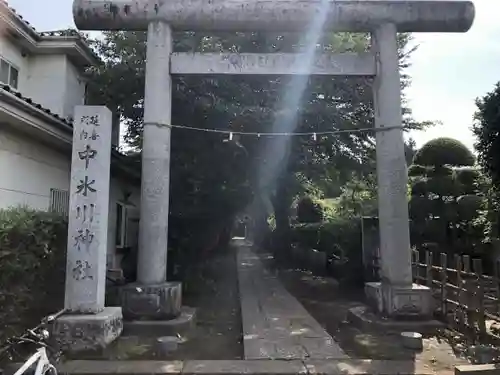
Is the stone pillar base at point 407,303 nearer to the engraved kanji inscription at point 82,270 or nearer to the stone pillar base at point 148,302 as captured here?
the stone pillar base at point 148,302

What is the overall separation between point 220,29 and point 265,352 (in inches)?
280

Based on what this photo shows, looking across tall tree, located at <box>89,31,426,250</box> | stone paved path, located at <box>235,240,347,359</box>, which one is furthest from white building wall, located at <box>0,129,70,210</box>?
stone paved path, located at <box>235,240,347,359</box>

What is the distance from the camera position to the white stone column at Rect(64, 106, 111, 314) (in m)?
7.79

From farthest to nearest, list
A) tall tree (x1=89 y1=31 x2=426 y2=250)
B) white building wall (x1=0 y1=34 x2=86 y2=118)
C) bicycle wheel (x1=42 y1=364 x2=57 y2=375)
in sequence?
white building wall (x1=0 y1=34 x2=86 y2=118)
tall tree (x1=89 y1=31 x2=426 y2=250)
bicycle wheel (x1=42 y1=364 x2=57 y2=375)

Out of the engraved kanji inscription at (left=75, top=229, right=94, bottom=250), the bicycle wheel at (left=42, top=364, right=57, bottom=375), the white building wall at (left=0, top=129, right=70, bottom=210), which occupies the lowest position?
the bicycle wheel at (left=42, top=364, right=57, bottom=375)

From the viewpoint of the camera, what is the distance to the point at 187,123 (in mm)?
12484

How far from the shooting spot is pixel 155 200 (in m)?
9.86

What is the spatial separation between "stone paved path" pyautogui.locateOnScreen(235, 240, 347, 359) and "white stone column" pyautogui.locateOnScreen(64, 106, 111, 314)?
2.89 metres

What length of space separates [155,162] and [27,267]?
3.91 metres

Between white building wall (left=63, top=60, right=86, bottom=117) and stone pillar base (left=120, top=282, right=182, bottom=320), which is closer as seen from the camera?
stone pillar base (left=120, top=282, right=182, bottom=320)

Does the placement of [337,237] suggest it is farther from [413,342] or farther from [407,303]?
[413,342]

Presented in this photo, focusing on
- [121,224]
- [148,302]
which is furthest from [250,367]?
[121,224]

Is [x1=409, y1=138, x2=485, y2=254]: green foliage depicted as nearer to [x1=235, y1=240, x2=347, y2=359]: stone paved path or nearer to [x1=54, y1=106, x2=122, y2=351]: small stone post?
[x1=235, y1=240, x2=347, y2=359]: stone paved path

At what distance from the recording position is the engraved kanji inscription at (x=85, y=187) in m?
7.98
